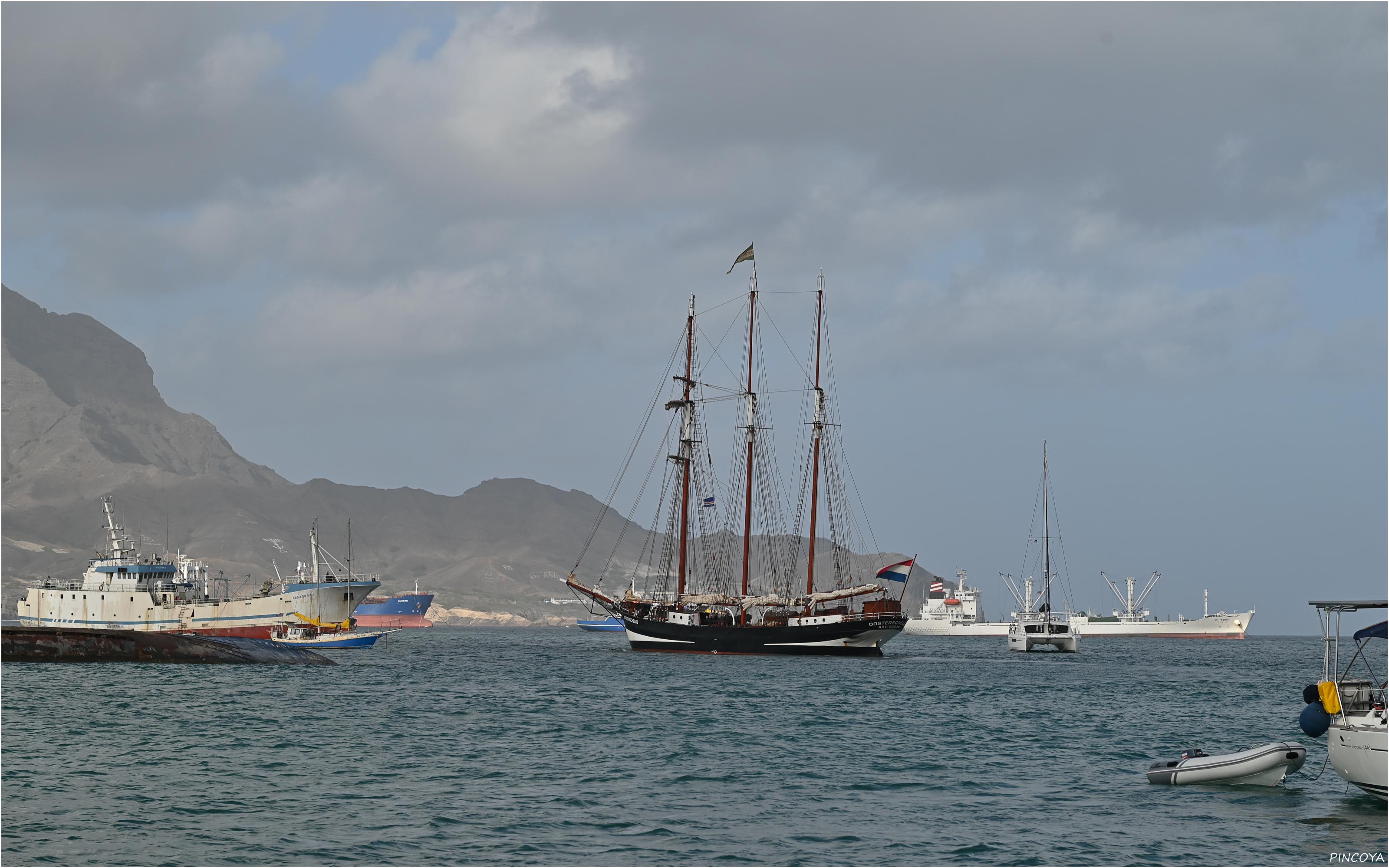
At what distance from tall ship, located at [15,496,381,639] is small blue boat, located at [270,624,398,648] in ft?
4.05

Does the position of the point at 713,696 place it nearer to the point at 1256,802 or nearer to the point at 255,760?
the point at 255,760

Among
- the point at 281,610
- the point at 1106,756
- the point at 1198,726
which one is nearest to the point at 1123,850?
the point at 1106,756

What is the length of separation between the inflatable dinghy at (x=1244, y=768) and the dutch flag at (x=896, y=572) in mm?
72586

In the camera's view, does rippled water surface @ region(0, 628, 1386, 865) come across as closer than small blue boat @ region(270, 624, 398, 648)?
Yes

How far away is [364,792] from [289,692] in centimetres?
3117

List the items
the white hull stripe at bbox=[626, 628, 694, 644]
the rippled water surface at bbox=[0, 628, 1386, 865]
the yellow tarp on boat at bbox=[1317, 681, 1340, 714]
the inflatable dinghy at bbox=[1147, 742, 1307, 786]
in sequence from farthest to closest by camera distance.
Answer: the white hull stripe at bbox=[626, 628, 694, 644]
the inflatable dinghy at bbox=[1147, 742, 1307, 786]
the yellow tarp on boat at bbox=[1317, 681, 1340, 714]
the rippled water surface at bbox=[0, 628, 1386, 865]

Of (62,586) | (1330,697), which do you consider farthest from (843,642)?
(1330,697)

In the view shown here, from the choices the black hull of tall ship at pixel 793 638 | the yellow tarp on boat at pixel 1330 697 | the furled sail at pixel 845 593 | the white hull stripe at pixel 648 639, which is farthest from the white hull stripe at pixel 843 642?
the yellow tarp on boat at pixel 1330 697

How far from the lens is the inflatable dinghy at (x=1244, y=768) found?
3319 cm

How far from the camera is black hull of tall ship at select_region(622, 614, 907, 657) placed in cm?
10650

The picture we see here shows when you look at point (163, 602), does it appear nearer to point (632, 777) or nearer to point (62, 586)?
point (62, 586)

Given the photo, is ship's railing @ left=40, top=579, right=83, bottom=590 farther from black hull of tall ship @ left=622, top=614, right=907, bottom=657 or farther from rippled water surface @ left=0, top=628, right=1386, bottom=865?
black hull of tall ship @ left=622, top=614, right=907, bottom=657

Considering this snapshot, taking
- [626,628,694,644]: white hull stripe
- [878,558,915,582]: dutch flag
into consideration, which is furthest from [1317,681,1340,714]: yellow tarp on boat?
[626,628,694,644]: white hull stripe

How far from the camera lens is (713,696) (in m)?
63.6
